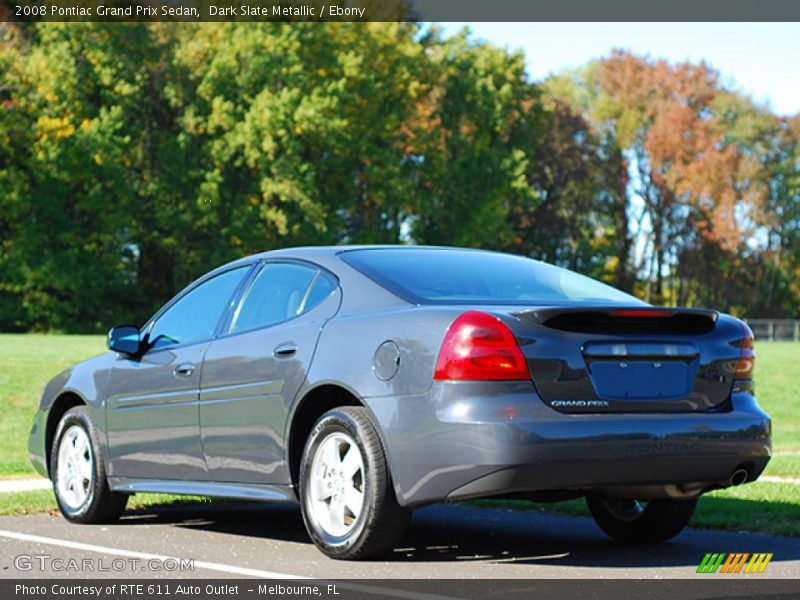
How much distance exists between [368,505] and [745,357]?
6.66ft

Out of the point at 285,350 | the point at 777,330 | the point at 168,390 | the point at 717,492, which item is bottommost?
the point at 777,330

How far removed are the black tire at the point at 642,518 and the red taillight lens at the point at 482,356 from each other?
166 cm

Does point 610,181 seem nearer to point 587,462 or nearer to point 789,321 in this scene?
point 789,321

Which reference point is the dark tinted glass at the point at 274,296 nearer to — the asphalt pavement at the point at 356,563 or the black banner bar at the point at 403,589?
the asphalt pavement at the point at 356,563

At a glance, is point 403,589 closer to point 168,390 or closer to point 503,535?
point 503,535

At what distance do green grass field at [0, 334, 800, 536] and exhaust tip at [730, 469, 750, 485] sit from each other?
4.88ft

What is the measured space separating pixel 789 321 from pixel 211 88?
31622mm

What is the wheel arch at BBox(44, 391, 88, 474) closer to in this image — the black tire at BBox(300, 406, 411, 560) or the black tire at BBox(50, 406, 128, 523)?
the black tire at BBox(50, 406, 128, 523)

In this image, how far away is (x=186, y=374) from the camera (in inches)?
326

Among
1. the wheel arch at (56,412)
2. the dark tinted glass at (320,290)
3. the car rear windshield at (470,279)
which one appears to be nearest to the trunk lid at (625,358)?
the car rear windshield at (470,279)

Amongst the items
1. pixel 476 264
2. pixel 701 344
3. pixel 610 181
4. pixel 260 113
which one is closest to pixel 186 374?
pixel 476 264

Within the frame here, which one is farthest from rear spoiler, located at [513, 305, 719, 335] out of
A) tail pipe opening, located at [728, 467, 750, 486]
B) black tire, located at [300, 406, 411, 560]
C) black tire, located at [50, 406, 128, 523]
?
black tire, located at [50, 406, 128, 523]

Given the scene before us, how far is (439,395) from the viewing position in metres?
6.60

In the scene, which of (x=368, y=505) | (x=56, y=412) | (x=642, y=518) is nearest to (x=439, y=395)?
(x=368, y=505)
